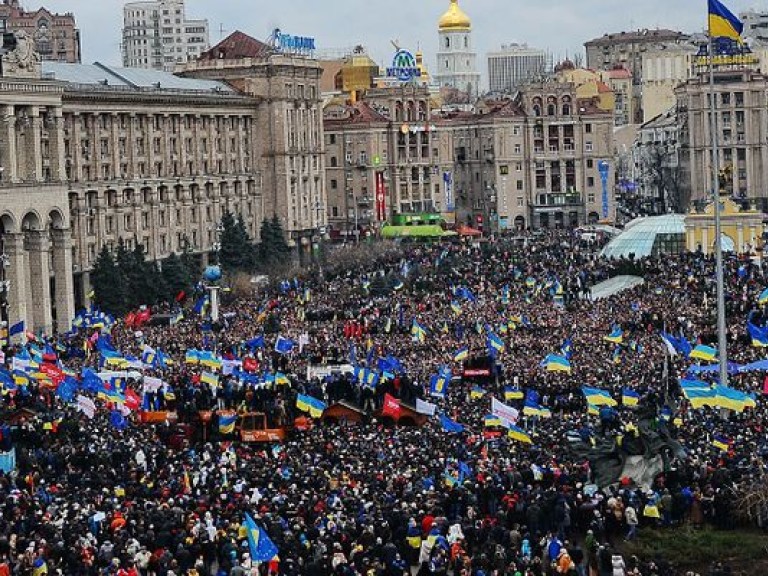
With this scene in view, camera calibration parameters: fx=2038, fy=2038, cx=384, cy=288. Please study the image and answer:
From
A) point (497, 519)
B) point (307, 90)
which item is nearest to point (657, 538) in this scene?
point (497, 519)

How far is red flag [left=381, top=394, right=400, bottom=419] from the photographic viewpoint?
41500 millimetres

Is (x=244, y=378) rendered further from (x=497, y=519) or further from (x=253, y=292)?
(x=253, y=292)

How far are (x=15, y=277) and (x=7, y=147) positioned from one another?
441 cm

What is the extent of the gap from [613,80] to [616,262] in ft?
359

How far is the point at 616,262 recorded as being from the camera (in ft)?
238

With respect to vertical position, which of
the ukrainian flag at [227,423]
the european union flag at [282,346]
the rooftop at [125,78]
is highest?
the rooftop at [125,78]

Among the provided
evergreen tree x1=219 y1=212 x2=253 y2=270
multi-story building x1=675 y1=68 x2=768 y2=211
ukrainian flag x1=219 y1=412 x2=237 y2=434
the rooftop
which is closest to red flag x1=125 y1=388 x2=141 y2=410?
ukrainian flag x1=219 y1=412 x2=237 y2=434

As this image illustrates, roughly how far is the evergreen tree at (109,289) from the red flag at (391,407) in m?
34.3

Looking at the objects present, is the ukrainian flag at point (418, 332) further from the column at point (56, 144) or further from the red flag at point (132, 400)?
the column at point (56, 144)

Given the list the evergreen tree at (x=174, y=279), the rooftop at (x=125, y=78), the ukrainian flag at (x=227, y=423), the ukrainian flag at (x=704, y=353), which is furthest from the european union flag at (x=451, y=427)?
the rooftop at (x=125, y=78)

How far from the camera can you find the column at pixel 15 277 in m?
68.8

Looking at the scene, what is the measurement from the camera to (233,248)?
295 feet

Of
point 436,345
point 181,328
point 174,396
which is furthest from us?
point 181,328

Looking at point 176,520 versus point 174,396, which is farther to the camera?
point 174,396
